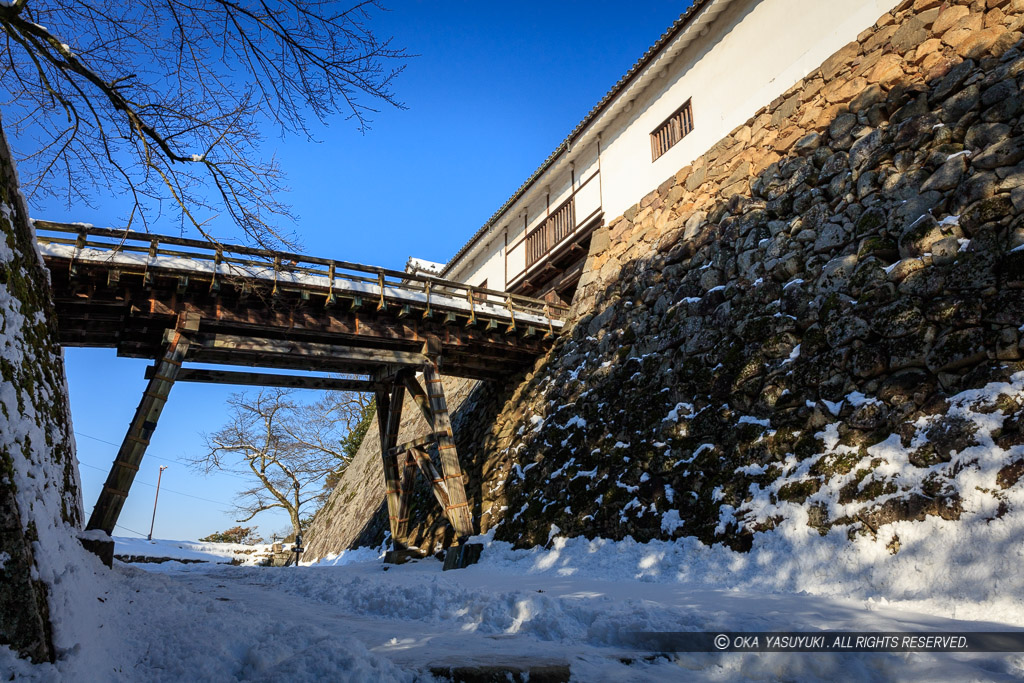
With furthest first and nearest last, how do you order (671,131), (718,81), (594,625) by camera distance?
1. (671,131)
2. (718,81)
3. (594,625)

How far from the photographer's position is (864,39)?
10.1 meters

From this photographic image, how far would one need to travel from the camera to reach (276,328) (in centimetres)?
1157

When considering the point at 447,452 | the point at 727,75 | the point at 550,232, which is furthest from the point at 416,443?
the point at 727,75

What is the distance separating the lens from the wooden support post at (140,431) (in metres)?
9.25

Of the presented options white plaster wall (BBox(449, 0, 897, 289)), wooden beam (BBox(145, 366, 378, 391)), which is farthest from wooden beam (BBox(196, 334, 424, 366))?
white plaster wall (BBox(449, 0, 897, 289))

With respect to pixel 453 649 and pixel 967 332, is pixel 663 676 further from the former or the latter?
pixel 967 332

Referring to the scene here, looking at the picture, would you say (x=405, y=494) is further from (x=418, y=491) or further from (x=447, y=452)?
(x=418, y=491)

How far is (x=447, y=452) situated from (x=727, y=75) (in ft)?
35.0

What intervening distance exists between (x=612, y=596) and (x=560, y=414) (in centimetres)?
682

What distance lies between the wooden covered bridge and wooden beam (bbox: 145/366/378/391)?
28mm

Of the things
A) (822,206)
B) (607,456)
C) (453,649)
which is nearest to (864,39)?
(822,206)

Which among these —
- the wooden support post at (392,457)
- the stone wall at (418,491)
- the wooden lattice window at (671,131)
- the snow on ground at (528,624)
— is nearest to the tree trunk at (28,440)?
the snow on ground at (528,624)

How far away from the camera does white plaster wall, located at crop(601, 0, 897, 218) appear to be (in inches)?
429

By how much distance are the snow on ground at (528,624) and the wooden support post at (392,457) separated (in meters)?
5.96
